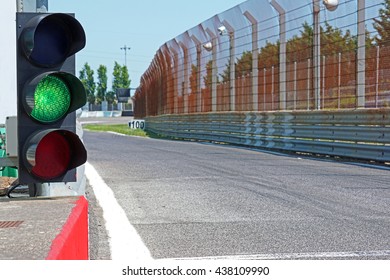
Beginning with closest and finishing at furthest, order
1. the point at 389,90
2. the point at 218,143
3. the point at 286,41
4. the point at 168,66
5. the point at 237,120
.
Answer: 1. the point at 389,90
2. the point at 286,41
3. the point at 237,120
4. the point at 218,143
5. the point at 168,66

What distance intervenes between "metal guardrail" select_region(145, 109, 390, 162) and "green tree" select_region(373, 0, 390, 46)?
1467mm

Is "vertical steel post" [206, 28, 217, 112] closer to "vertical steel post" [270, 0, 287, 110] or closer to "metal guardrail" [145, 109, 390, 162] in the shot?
"metal guardrail" [145, 109, 390, 162]

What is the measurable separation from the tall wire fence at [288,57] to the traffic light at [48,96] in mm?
11691

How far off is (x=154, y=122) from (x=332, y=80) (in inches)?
900

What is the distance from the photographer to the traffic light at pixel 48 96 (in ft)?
10.9

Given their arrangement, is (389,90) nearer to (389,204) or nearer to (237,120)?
(389,204)

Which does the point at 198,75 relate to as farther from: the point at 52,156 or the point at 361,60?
the point at 52,156

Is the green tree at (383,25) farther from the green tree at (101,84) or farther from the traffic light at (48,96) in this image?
the green tree at (101,84)

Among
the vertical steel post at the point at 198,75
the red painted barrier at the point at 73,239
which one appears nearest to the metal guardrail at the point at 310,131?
the vertical steel post at the point at 198,75

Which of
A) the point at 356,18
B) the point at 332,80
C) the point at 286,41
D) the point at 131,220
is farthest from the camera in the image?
the point at 286,41

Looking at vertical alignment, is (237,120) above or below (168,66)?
below

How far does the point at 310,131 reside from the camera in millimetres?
16703
